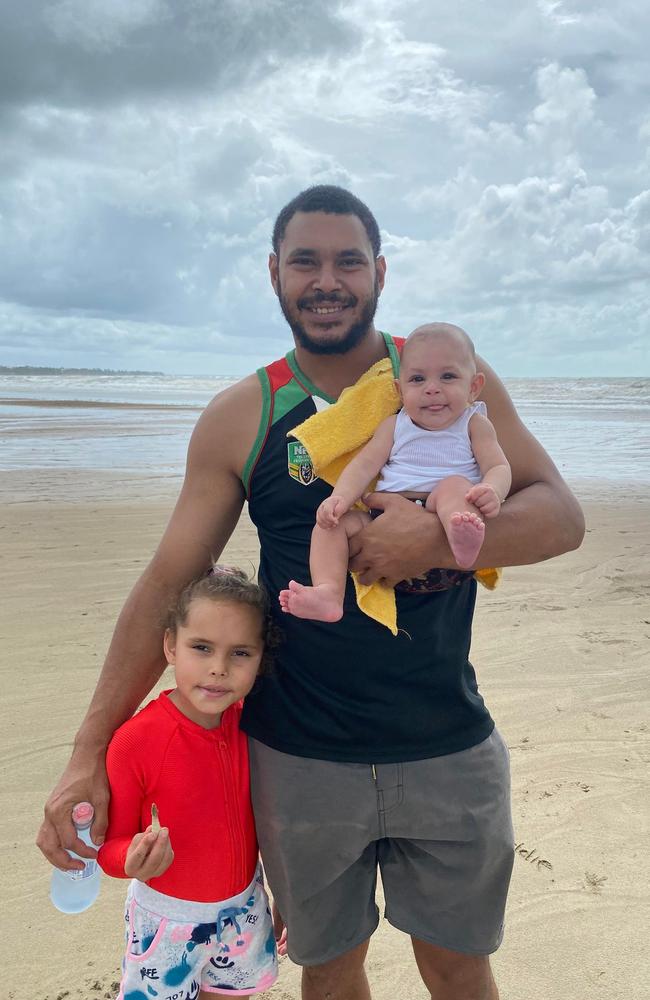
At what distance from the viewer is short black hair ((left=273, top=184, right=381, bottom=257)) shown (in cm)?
235

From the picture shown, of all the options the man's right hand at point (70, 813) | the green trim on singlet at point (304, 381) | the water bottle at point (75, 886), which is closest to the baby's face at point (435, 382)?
the green trim on singlet at point (304, 381)

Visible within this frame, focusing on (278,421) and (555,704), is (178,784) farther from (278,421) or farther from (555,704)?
(555,704)

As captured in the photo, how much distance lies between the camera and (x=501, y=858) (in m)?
2.11

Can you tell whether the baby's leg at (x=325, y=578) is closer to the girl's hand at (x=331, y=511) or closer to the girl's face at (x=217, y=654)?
the girl's hand at (x=331, y=511)

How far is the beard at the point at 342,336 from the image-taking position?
2250mm

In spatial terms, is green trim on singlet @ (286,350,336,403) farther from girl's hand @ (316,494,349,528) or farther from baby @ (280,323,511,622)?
girl's hand @ (316,494,349,528)

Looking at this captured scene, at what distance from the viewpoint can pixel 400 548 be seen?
1952 millimetres

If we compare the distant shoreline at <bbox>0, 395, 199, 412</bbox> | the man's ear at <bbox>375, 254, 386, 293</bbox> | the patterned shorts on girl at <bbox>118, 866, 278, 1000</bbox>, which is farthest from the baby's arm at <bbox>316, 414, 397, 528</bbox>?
the distant shoreline at <bbox>0, 395, 199, 412</bbox>

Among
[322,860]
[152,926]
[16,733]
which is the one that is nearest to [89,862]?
[152,926]

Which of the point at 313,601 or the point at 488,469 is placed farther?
the point at 488,469

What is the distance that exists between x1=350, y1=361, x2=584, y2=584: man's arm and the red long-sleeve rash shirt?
0.66 metres

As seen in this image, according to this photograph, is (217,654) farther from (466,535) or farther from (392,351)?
(392,351)

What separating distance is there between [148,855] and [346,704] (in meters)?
0.60

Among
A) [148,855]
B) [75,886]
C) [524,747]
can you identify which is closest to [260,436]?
[148,855]
